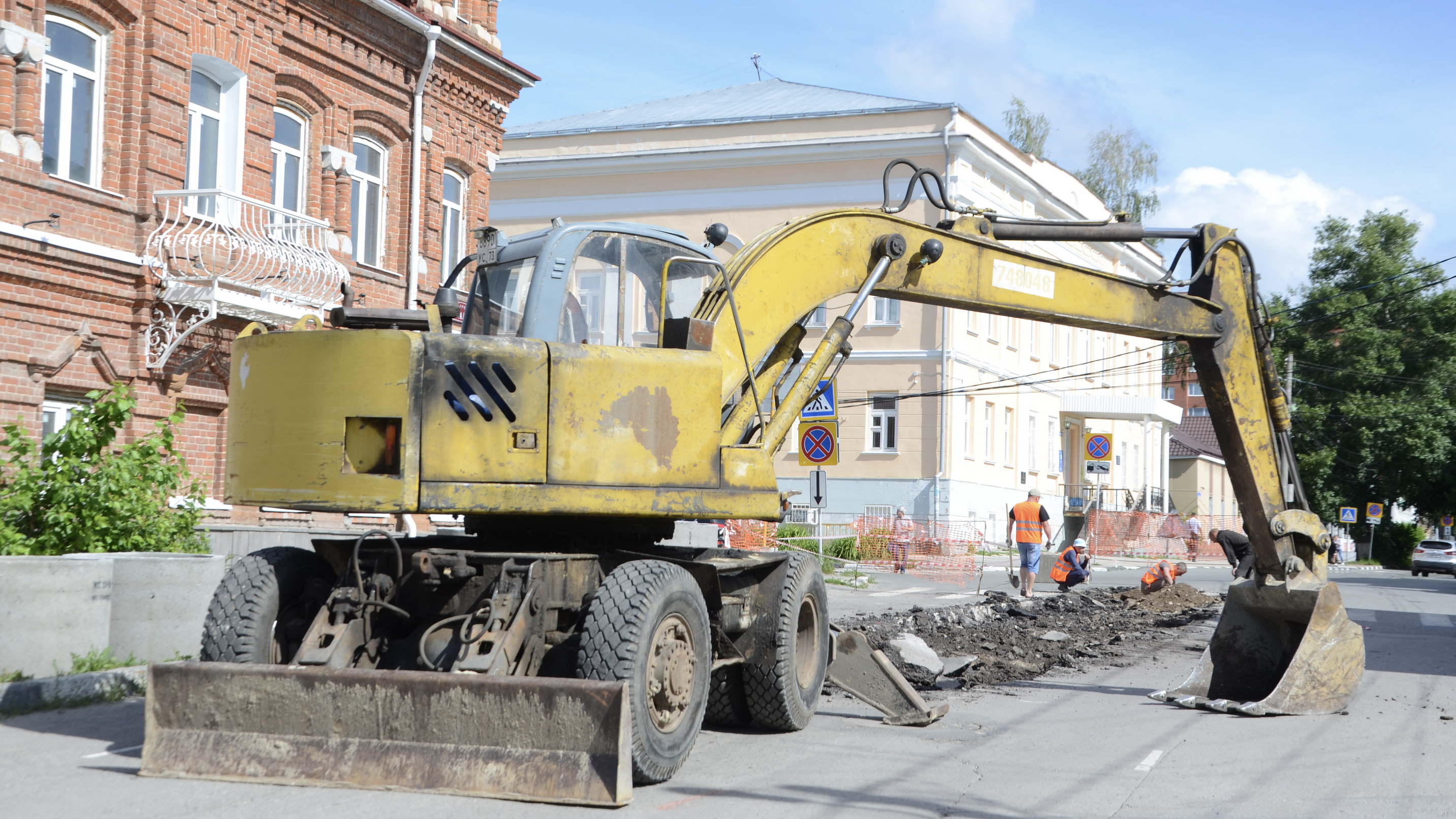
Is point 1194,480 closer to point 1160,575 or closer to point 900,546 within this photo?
point 900,546

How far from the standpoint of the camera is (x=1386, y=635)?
17.2 metres

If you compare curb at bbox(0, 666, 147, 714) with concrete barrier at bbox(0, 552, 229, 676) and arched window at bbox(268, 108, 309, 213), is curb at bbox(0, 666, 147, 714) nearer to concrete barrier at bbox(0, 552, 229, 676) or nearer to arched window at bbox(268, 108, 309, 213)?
concrete barrier at bbox(0, 552, 229, 676)

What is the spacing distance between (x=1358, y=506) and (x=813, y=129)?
4071 cm

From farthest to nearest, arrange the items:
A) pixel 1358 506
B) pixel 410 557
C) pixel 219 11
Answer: pixel 1358 506 < pixel 219 11 < pixel 410 557

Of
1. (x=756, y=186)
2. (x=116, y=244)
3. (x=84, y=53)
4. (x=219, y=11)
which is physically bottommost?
(x=116, y=244)

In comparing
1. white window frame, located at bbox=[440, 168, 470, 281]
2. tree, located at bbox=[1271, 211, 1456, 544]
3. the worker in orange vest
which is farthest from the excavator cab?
tree, located at bbox=[1271, 211, 1456, 544]

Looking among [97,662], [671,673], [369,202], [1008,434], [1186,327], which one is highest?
[369,202]

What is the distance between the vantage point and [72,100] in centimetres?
1418

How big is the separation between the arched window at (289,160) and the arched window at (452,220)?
3.10 meters

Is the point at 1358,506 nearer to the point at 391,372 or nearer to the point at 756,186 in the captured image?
the point at 756,186

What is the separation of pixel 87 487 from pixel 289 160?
837 centimetres

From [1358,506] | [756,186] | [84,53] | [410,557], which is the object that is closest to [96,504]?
[410,557]

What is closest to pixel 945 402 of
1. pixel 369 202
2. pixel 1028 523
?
pixel 1028 523

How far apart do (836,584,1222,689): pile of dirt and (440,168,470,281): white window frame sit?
9092mm
